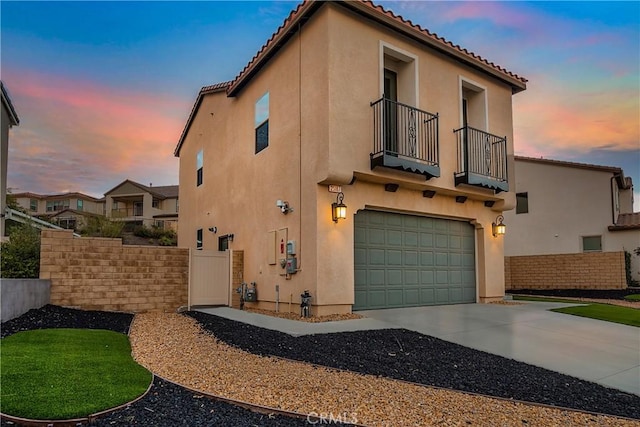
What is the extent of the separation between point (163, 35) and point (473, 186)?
30.2ft

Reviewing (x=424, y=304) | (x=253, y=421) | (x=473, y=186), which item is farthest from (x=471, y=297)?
(x=253, y=421)

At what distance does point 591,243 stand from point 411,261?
47.1ft

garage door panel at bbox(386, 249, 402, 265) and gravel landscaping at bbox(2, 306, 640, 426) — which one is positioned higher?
garage door panel at bbox(386, 249, 402, 265)

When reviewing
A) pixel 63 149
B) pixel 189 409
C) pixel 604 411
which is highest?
pixel 63 149

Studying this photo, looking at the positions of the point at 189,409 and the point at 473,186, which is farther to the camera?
the point at 473,186

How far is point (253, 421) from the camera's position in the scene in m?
3.66

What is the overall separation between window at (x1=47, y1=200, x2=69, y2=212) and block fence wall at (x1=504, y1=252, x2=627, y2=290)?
1855 inches

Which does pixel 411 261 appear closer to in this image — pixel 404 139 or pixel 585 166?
pixel 404 139

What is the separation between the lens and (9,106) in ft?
58.4

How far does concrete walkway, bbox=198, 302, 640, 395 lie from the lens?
6008mm

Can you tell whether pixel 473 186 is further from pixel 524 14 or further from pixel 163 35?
pixel 163 35

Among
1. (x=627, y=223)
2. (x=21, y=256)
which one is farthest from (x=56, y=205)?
(x=627, y=223)

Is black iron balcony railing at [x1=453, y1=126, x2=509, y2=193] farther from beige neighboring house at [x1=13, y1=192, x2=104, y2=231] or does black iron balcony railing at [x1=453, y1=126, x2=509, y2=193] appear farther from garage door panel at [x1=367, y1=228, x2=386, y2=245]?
beige neighboring house at [x1=13, y1=192, x2=104, y2=231]

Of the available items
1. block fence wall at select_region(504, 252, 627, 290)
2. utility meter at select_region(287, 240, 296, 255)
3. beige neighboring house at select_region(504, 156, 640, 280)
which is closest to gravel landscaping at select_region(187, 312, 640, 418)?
utility meter at select_region(287, 240, 296, 255)
